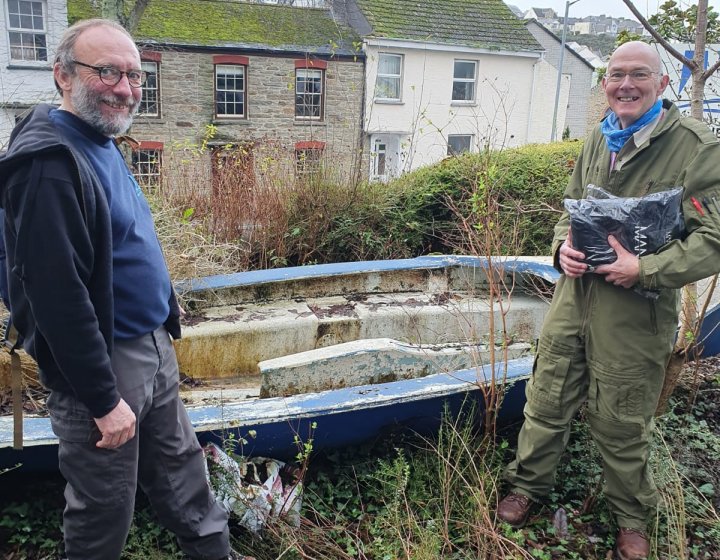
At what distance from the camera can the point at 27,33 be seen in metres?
16.1

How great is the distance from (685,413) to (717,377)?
2.09 ft

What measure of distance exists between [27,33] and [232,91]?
540 cm

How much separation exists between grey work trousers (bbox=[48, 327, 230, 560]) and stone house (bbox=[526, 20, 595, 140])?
108ft

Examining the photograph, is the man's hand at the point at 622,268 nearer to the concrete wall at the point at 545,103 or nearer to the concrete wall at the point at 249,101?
the concrete wall at the point at 249,101

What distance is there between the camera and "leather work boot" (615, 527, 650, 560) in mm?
2797

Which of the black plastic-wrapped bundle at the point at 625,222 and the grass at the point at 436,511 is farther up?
the black plastic-wrapped bundle at the point at 625,222

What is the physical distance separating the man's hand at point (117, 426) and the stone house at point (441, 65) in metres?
17.2

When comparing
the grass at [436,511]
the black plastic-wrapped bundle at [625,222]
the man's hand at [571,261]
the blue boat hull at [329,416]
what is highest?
the black plastic-wrapped bundle at [625,222]

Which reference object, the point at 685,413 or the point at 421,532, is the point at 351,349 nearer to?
the point at 421,532

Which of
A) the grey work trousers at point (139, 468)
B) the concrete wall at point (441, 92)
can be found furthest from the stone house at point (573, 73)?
the grey work trousers at point (139, 468)

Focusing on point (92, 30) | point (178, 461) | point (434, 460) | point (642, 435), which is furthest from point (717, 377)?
point (92, 30)

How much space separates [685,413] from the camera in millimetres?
4102

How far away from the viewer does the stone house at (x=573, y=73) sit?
32.6 m

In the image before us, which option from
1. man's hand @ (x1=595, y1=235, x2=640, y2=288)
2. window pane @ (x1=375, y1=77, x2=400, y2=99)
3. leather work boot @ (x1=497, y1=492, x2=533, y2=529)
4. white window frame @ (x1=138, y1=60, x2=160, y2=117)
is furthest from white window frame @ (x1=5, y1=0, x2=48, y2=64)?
man's hand @ (x1=595, y1=235, x2=640, y2=288)
